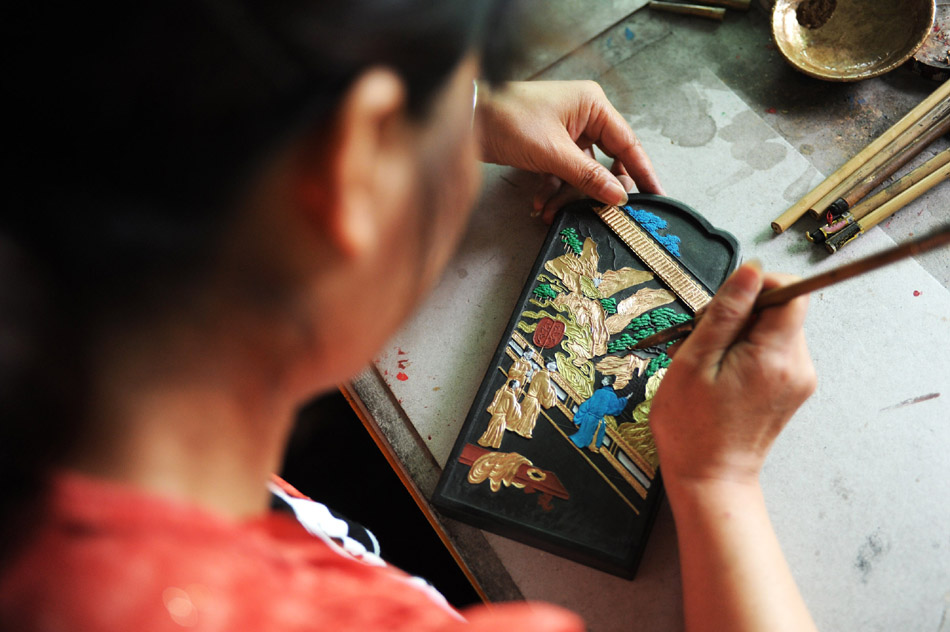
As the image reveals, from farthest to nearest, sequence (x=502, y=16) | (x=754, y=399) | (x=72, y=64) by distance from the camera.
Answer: (x=754, y=399) < (x=502, y=16) < (x=72, y=64)

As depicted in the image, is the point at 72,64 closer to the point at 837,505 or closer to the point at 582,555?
the point at 582,555

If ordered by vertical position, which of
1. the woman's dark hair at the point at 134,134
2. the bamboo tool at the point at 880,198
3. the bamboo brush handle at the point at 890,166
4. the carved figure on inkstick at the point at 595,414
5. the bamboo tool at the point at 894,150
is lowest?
the bamboo tool at the point at 880,198

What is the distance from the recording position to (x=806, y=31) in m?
1.29

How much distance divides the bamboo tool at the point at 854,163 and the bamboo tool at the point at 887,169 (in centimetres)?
2

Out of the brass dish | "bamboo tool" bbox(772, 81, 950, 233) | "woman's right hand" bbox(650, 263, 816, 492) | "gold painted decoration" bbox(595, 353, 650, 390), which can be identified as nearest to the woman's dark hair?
"woman's right hand" bbox(650, 263, 816, 492)

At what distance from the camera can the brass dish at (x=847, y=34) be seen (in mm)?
1223

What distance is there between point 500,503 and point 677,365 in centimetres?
31

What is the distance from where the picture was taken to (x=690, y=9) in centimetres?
140

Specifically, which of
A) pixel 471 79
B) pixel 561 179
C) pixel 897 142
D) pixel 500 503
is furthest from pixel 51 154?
pixel 897 142

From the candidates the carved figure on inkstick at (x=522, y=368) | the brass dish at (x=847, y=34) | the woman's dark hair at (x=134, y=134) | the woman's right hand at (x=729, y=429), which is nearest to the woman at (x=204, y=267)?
the woman's dark hair at (x=134, y=134)

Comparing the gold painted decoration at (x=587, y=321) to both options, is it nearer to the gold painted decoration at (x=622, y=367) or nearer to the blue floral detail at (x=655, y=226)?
the gold painted decoration at (x=622, y=367)

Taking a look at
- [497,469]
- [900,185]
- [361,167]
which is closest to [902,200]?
[900,185]

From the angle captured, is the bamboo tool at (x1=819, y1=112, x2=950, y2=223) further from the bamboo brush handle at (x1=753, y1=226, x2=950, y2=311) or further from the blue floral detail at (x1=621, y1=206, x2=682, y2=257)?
the bamboo brush handle at (x1=753, y1=226, x2=950, y2=311)

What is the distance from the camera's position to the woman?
1.07ft
